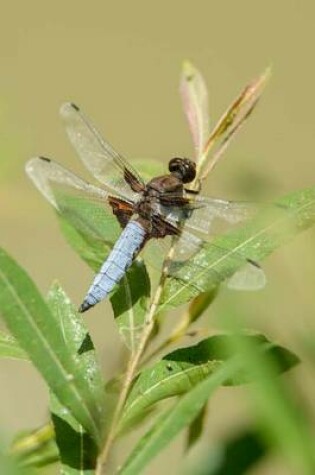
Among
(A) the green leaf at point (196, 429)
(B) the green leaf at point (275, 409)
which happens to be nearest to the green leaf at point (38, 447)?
(A) the green leaf at point (196, 429)

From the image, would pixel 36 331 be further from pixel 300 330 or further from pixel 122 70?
pixel 122 70

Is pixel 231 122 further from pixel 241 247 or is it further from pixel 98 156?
pixel 98 156

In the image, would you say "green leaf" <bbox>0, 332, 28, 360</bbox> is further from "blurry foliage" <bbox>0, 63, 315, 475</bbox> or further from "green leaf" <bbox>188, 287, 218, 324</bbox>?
"green leaf" <bbox>188, 287, 218, 324</bbox>

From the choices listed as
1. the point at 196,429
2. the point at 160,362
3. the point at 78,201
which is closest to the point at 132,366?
the point at 160,362

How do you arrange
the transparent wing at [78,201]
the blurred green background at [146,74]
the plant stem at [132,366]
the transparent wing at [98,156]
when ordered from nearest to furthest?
the plant stem at [132,366], the transparent wing at [78,201], the transparent wing at [98,156], the blurred green background at [146,74]

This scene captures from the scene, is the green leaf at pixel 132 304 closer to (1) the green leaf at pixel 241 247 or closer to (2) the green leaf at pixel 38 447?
(1) the green leaf at pixel 241 247

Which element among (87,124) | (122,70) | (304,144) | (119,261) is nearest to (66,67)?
(122,70)
